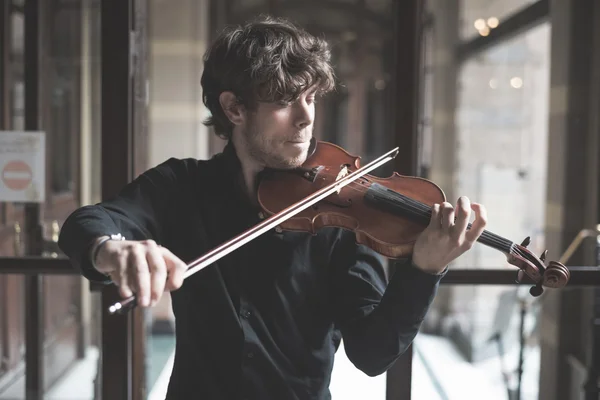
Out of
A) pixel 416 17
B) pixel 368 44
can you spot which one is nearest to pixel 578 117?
pixel 416 17

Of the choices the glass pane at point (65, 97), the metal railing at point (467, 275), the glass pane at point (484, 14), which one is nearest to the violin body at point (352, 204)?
the metal railing at point (467, 275)

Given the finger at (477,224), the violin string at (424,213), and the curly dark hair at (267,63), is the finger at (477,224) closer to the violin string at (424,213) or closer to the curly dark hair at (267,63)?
the violin string at (424,213)

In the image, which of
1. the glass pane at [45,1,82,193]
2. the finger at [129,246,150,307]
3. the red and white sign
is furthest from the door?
the finger at [129,246,150,307]

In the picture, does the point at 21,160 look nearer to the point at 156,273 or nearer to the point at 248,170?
the point at 248,170

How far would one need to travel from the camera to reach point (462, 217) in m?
0.93

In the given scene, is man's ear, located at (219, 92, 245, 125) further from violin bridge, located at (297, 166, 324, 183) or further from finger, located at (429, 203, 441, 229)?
finger, located at (429, 203, 441, 229)

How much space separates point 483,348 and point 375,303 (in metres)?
2.78

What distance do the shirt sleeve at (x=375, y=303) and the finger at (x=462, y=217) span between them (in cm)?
9

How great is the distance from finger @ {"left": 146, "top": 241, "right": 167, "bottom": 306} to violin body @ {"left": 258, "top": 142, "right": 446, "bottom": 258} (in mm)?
318

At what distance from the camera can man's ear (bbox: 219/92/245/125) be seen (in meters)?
1.05

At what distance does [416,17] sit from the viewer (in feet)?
5.03

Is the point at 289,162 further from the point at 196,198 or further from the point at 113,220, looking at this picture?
the point at 113,220

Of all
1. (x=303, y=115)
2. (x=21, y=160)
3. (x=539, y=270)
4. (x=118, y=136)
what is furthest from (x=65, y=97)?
(x=539, y=270)

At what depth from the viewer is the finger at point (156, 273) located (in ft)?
2.44
